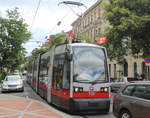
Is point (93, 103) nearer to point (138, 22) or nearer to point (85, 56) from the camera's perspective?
point (85, 56)

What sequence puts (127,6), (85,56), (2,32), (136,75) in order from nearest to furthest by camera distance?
(85,56) → (127,6) → (136,75) → (2,32)

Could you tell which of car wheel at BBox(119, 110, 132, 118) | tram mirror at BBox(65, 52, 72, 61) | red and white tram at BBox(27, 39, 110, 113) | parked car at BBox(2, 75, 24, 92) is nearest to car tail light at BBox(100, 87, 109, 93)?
red and white tram at BBox(27, 39, 110, 113)

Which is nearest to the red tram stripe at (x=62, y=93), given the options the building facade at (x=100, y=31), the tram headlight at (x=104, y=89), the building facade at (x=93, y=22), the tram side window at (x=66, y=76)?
the tram side window at (x=66, y=76)

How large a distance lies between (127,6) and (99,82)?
1041 cm

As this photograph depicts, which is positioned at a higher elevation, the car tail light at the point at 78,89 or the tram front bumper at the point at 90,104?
the car tail light at the point at 78,89

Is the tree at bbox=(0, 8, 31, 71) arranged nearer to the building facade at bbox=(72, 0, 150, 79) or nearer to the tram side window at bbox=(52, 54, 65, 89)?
the building facade at bbox=(72, 0, 150, 79)

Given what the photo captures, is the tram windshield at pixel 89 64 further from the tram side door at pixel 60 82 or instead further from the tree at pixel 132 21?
the tree at pixel 132 21

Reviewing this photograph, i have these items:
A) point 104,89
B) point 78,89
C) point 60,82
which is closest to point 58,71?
point 60,82

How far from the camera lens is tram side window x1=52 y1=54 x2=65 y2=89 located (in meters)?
10.9

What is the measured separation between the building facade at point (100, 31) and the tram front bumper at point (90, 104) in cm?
1335

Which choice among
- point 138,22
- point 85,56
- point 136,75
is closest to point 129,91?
point 85,56

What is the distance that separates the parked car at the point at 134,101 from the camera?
6472 millimetres

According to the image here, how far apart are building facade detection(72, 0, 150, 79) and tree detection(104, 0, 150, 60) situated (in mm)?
3130

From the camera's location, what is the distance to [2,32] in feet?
126
